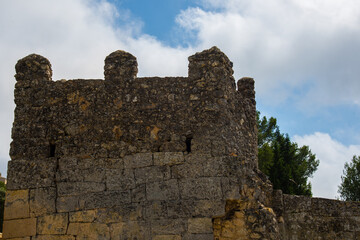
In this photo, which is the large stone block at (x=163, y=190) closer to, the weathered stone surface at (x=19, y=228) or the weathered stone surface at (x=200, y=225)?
the weathered stone surface at (x=200, y=225)

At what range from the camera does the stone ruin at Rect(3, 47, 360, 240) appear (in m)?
6.54

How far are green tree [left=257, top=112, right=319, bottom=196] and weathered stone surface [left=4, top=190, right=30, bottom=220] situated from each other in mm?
12740

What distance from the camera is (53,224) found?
21.7 ft

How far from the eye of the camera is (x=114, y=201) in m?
6.61

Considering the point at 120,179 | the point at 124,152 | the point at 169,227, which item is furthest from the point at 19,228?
the point at 169,227

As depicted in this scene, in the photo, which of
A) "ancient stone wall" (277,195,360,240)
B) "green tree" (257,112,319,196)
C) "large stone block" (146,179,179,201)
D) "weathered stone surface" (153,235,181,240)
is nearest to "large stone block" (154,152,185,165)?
"large stone block" (146,179,179,201)

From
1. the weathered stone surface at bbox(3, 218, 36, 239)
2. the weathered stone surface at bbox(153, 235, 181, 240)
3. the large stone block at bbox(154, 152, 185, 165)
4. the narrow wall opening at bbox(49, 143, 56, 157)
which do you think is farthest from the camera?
the narrow wall opening at bbox(49, 143, 56, 157)

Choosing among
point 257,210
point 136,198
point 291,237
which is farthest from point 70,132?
point 291,237

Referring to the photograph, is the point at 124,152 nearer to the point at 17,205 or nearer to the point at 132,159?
the point at 132,159

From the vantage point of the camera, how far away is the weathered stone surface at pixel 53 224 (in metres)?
6.58

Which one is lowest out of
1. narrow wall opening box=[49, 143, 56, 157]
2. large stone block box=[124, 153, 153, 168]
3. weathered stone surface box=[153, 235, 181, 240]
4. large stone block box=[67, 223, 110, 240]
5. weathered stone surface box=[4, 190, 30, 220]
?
weathered stone surface box=[153, 235, 181, 240]

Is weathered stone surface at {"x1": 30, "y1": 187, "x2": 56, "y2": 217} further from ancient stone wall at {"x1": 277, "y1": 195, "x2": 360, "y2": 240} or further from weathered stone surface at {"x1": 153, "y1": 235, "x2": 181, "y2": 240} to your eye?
ancient stone wall at {"x1": 277, "y1": 195, "x2": 360, "y2": 240}

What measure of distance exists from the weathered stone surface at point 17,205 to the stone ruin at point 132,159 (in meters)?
0.02

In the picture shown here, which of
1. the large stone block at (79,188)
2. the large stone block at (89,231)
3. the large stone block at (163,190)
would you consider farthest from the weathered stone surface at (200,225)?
the large stone block at (79,188)
